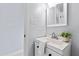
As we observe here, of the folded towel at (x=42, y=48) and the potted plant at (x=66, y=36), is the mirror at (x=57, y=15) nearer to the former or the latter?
the potted plant at (x=66, y=36)

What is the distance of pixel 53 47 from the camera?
48.8 inches

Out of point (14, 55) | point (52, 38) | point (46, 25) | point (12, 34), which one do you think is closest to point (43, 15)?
point (46, 25)

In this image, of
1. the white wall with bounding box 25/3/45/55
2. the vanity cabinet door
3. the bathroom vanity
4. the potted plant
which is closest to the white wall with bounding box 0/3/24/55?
the white wall with bounding box 25/3/45/55

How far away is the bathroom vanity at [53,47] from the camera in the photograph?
1.21 m

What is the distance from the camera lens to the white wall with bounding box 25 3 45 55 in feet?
4.11

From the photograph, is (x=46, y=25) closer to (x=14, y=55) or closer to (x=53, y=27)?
(x=53, y=27)

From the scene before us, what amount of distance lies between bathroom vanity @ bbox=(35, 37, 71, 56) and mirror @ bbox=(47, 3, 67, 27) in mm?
181

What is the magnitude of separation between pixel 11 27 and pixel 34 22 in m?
0.27

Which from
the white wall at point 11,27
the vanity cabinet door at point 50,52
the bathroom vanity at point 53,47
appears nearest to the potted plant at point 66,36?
the bathroom vanity at point 53,47

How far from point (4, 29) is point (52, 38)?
55cm

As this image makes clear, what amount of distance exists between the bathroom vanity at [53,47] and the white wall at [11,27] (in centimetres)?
21

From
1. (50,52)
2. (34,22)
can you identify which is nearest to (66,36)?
(50,52)

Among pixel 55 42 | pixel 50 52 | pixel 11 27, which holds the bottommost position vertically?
pixel 50 52

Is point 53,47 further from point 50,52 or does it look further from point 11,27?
point 11,27
